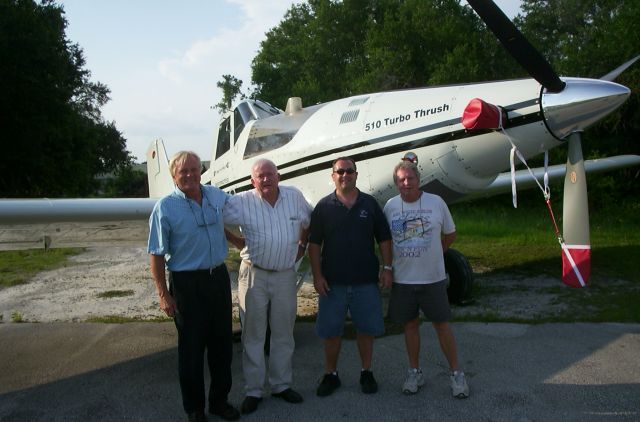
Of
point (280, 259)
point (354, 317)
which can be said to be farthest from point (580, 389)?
point (280, 259)

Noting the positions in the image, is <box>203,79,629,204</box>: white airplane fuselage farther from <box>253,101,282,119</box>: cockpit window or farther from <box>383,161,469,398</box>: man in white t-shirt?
<box>383,161,469,398</box>: man in white t-shirt

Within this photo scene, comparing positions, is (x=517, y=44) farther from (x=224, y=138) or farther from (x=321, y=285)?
(x=224, y=138)

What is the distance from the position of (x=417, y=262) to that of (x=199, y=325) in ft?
4.75

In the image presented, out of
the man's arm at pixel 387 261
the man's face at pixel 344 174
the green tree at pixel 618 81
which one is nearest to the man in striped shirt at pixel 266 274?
the man's face at pixel 344 174

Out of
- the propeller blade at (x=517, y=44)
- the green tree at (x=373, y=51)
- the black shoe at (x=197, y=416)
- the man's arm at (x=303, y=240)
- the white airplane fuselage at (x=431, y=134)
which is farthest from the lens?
the green tree at (x=373, y=51)

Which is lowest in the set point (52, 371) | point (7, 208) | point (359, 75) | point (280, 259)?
point (52, 371)

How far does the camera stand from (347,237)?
3555mm

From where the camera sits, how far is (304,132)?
552 centimetres

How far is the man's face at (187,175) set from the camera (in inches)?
128

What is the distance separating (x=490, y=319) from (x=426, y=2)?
26.9 metres

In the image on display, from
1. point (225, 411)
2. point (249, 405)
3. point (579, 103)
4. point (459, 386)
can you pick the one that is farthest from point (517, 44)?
point (225, 411)

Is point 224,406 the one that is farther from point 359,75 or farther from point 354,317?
point 359,75

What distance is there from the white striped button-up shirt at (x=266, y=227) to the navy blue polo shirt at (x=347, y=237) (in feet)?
0.58

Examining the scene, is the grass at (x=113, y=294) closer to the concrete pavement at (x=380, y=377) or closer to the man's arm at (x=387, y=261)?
the concrete pavement at (x=380, y=377)
